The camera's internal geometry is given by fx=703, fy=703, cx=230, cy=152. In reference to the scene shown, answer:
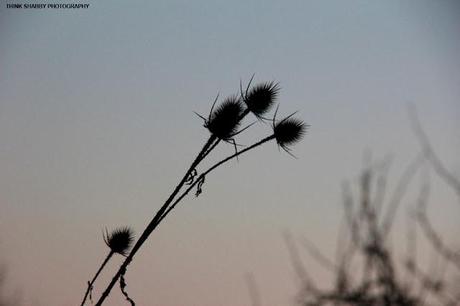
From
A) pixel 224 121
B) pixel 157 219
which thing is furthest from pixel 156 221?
pixel 224 121

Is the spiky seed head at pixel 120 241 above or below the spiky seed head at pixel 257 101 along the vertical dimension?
below

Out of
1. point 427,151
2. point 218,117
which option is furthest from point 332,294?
point 218,117

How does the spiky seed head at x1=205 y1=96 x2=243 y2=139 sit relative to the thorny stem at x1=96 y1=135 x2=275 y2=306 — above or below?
above

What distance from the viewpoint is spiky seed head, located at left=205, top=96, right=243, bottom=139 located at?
7.11 meters

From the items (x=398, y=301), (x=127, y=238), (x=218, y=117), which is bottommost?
(x=398, y=301)

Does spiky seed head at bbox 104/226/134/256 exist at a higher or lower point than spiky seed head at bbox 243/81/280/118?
lower

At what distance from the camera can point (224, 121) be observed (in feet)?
23.7

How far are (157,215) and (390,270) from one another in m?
2.16

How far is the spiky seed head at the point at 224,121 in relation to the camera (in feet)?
23.3

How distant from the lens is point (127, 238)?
7645mm

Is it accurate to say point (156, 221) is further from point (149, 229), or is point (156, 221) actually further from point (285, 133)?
point (285, 133)

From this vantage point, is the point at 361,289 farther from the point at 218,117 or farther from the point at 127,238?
the point at 127,238

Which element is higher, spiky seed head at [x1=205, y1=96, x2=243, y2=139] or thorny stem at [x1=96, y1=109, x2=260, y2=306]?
spiky seed head at [x1=205, y1=96, x2=243, y2=139]

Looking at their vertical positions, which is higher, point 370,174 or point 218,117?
point 218,117
